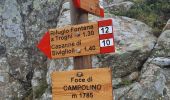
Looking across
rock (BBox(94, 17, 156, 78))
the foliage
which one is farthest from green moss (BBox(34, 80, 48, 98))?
the foliage

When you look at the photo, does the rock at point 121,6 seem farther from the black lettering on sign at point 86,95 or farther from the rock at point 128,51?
the black lettering on sign at point 86,95

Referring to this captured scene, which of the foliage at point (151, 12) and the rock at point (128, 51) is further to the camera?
the foliage at point (151, 12)

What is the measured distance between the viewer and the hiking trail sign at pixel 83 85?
180 inches

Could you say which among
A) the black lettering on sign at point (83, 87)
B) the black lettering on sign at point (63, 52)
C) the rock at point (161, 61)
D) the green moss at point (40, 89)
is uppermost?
the black lettering on sign at point (63, 52)

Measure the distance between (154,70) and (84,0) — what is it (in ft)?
11.5

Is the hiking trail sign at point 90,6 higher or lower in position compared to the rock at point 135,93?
higher

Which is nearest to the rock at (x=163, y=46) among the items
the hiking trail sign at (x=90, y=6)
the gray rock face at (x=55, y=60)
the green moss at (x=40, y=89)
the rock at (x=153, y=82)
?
the gray rock face at (x=55, y=60)

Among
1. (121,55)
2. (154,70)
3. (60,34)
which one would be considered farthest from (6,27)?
(60,34)

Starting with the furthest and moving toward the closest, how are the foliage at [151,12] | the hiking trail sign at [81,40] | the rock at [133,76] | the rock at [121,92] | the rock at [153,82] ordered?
the foliage at [151,12] < the rock at [133,76] < the rock at [121,92] < the rock at [153,82] < the hiking trail sign at [81,40]

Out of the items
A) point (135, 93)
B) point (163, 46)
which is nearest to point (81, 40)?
point (135, 93)

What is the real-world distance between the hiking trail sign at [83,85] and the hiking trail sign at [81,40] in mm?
270

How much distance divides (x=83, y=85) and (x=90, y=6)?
117 cm

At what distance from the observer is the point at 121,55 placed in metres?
8.61

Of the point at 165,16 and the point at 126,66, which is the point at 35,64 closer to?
the point at 126,66
